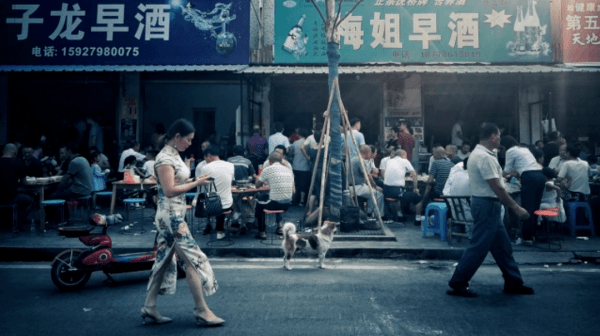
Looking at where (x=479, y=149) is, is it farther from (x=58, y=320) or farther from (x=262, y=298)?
(x=58, y=320)

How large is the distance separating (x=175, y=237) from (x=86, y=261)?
6.89 ft

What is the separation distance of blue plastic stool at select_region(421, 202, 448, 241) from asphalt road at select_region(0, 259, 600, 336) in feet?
5.17

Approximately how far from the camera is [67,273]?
595 centimetres

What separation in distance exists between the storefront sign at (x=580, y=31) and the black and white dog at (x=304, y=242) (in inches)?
416

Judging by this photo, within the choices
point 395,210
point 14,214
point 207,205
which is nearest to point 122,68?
point 14,214

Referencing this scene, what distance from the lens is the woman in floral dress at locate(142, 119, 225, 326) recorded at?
14.6 feet

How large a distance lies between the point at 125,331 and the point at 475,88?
1377 centimetres

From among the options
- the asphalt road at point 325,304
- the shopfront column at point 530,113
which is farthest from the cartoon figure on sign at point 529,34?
the asphalt road at point 325,304

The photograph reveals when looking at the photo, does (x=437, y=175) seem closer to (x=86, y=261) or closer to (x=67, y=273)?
(x=86, y=261)

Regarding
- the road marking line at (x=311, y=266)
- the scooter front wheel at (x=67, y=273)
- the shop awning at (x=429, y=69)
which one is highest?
the shop awning at (x=429, y=69)

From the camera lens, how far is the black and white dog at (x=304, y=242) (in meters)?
6.87

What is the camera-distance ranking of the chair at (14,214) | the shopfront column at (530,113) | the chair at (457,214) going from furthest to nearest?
the shopfront column at (530,113) < the chair at (14,214) < the chair at (457,214)

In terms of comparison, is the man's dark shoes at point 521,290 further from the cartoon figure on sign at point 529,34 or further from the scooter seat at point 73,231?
the cartoon figure on sign at point 529,34

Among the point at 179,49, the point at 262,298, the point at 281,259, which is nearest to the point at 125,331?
the point at 262,298
